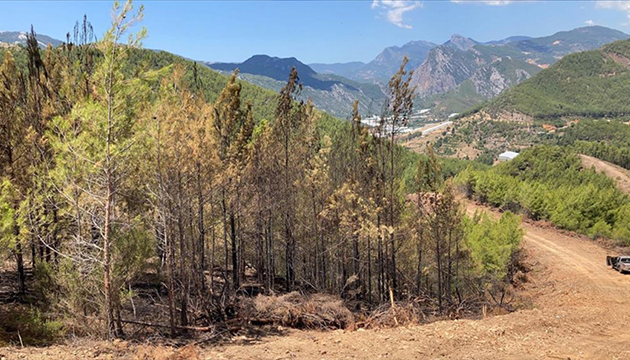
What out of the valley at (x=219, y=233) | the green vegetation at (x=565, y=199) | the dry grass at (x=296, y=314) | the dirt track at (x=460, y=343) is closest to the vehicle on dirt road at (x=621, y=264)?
the valley at (x=219, y=233)

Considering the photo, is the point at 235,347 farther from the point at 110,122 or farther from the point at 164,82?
the point at 164,82

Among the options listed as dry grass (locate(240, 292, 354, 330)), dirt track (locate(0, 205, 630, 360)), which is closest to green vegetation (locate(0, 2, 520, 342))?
dry grass (locate(240, 292, 354, 330))

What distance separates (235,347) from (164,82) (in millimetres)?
9843

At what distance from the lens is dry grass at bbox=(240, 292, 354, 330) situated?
1566cm

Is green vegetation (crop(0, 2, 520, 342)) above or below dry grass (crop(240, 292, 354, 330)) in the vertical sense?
above

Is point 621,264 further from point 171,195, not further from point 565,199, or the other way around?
point 171,195

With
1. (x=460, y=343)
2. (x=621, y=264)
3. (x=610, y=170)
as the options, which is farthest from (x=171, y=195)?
(x=610, y=170)

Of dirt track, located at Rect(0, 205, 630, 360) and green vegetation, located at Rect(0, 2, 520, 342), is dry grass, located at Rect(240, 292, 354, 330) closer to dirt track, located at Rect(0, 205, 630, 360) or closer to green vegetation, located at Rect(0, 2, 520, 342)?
dirt track, located at Rect(0, 205, 630, 360)

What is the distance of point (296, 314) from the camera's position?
15734 millimetres

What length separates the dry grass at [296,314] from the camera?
1566 centimetres

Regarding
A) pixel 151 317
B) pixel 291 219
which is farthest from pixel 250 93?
pixel 151 317

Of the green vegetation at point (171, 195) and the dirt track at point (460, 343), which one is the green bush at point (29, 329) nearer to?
the green vegetation at point (171, 195)

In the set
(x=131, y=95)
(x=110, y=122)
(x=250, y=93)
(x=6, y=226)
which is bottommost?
(x=6, y=226)

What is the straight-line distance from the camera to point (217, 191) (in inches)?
642
